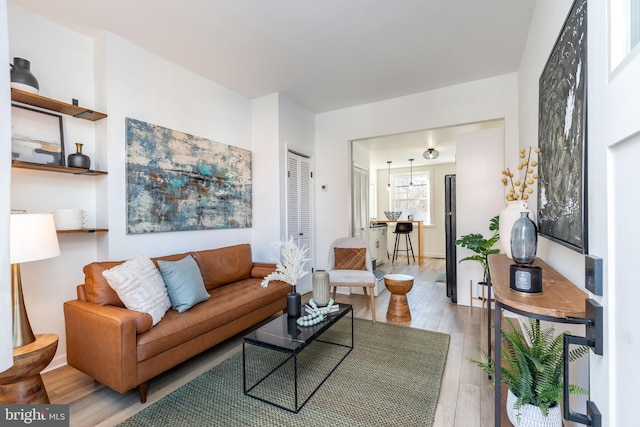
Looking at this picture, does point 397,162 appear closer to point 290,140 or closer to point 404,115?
point 404,115

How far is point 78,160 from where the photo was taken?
7.55ft

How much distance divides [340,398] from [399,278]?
1.64m

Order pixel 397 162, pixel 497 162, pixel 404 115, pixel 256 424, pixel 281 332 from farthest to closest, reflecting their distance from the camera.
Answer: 1. pixel 397 162
2. pixel 404 115
3. pixel 497 162
4. pixel 281 332
5. pixel 256 424

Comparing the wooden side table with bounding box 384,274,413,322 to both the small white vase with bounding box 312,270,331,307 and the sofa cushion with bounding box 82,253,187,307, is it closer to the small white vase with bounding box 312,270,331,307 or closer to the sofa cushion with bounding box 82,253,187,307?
the small white vase with bounding box 312,270,331,307

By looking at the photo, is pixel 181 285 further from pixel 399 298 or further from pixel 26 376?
pixel 399 298

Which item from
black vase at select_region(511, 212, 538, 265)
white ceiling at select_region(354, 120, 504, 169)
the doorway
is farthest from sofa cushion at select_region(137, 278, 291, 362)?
white ceiling at select_region(354, 120, 504, 169)

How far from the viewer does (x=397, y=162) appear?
760cm

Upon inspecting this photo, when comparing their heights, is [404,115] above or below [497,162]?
above

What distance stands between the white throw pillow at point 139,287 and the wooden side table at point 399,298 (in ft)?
7.29

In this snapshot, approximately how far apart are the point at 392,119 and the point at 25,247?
3911 mm

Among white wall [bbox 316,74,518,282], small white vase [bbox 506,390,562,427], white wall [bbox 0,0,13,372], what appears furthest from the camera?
white wall [bbox 316,74,518,282]

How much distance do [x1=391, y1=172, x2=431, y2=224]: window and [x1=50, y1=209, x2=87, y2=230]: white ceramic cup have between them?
738 centimetres

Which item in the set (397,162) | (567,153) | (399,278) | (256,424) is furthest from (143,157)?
(397,162)

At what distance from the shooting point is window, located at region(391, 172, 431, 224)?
8055mm
